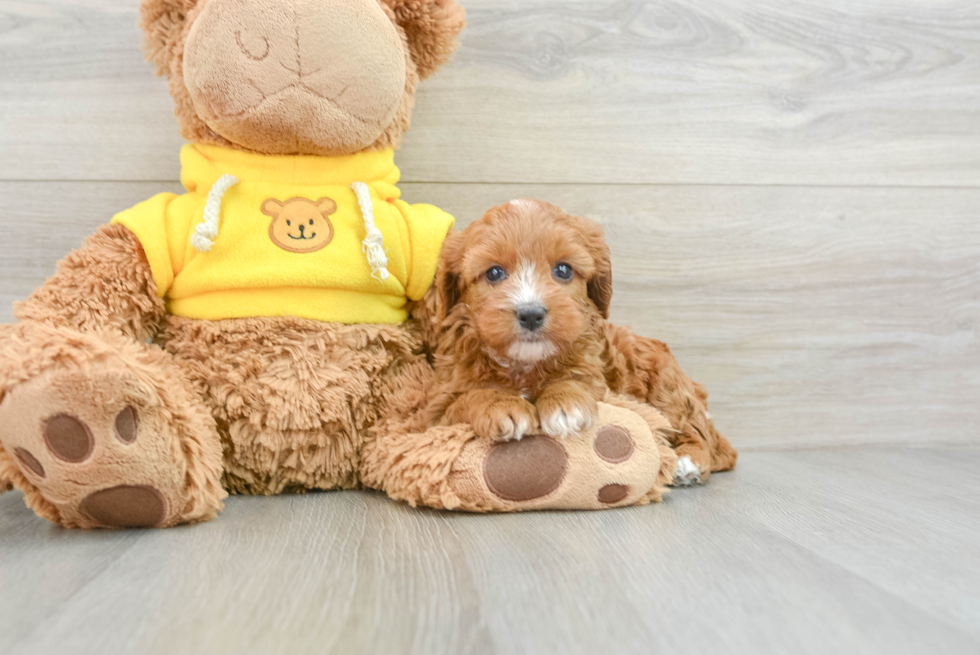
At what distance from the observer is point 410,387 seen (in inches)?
44.4

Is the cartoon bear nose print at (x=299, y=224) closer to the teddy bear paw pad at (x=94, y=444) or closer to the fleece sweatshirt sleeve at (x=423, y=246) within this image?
the fleece sweatshirt sleeve at (x=423, y=246)

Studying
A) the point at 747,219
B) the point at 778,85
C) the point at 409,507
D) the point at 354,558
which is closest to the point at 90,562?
the point at 354,558

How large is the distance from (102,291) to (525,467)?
0.69 metres

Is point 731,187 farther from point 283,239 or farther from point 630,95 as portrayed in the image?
point 283,239

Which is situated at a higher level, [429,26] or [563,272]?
[429,26]

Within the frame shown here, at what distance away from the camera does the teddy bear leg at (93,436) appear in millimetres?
810

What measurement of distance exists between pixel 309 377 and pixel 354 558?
0.35 meters

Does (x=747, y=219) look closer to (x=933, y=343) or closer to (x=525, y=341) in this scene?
(x=933, y=343)

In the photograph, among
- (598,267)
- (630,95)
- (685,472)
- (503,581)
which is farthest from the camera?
(630,95)

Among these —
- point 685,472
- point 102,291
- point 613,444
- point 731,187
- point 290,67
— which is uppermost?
point 290,67

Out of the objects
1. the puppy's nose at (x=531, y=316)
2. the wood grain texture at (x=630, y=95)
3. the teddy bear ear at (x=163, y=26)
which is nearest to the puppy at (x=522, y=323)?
the puppy's nose at (x=531, y=316)

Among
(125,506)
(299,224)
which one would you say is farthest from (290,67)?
(125,506)

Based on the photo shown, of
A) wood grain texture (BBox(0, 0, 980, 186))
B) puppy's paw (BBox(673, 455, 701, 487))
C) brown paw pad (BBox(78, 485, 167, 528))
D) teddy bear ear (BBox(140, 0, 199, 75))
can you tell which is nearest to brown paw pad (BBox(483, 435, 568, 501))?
puppy's paw (BBox(673, 455, 701, 487))

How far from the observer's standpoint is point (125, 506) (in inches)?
34.0
